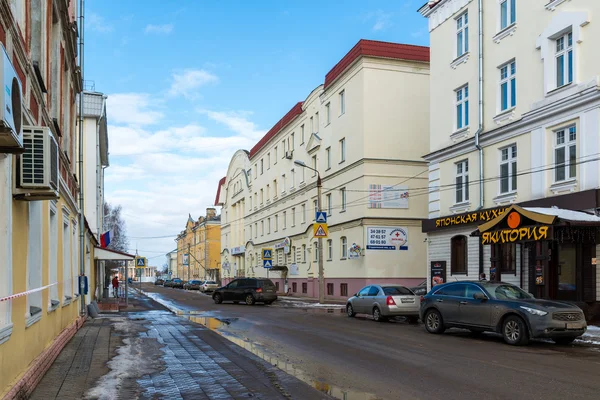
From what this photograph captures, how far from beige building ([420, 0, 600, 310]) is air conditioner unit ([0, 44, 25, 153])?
15230mm

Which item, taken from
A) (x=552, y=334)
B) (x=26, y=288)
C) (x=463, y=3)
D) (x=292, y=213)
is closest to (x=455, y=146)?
(x=463, y=3)

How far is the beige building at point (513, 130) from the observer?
18734 mm

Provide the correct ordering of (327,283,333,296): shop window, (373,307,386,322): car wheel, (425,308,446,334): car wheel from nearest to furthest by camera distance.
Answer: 1. (425,308,446,334): car wheel
2. (373,307,386,322): car wheel
3. (327,283,333,296): shop window

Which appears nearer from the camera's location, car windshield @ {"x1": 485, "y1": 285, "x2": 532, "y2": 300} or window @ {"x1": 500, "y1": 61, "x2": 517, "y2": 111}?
car windshield @ {"x1": 485, "y1": 285, "x2": 532, "y2": 300}

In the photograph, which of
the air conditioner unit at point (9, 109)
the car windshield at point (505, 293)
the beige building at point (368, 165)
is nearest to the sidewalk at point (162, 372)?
the air conditioner unit at point (9, 109)

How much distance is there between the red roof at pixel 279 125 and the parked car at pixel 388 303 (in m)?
26.7

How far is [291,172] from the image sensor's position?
1956 inches

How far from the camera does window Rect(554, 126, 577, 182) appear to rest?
19337 mm

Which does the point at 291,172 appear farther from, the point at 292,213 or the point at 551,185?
the point at 551,185

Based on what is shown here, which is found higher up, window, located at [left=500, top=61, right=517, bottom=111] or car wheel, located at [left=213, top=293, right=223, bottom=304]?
window, located at [left=500, top=61, right=517, bottom=111]

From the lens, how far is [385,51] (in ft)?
117

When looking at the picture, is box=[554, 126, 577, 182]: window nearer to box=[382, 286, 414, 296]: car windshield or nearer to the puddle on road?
box=[382, 286, 414, 296]: car windshield

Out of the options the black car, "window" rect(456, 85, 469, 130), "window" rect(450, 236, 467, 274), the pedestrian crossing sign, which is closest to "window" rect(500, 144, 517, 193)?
"window" rect(456, 85, 469, 130)

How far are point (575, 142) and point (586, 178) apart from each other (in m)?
Answer: 1.33
